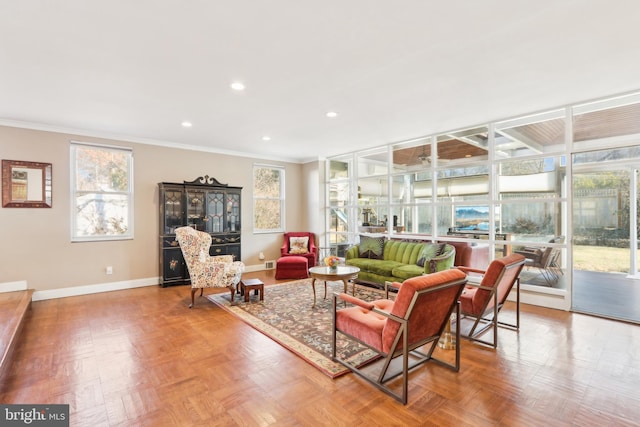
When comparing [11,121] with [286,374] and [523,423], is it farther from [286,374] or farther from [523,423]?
[523,423]

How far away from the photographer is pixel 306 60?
2848 millimetres

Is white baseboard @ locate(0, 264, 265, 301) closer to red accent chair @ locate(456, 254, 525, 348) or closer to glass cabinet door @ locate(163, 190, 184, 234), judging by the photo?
glass cabinet door @ locate(163, 190, 184, 234)

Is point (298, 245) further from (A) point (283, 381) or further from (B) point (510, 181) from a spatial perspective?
(A) point (283, 381)

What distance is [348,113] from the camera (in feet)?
14.3

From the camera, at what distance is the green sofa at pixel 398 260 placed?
4617mm

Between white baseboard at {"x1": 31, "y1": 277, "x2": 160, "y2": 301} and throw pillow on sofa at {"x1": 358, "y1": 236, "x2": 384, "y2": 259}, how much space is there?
155 inches

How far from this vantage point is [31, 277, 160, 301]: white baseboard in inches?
189

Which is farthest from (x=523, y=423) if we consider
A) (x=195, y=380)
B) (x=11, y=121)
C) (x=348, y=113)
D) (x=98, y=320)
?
(x=11, y=121)

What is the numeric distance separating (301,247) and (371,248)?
6.08 ft

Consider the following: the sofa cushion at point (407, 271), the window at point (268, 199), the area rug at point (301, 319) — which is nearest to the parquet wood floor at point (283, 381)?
the area rug at point (301, 319)

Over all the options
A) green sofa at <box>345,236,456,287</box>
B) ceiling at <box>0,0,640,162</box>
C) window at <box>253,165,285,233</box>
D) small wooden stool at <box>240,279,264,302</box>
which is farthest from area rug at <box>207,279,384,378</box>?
ceiling at <box>0,0,640,162</box>

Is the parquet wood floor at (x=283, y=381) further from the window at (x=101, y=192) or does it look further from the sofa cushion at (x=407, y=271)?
the window at (x=101, y=192)

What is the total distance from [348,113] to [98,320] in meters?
4.25

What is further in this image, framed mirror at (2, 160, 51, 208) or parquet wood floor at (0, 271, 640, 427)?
framed mirror at (2, 160, 51, 208)
